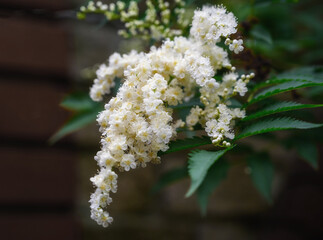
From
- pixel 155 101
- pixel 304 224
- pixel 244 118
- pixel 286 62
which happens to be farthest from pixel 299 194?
pixel 155 101

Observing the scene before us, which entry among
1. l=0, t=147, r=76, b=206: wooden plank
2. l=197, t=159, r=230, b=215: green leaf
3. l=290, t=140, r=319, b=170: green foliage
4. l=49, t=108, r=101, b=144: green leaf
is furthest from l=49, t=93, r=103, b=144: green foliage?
l=290, t=140, r=319, b=170: green foliage

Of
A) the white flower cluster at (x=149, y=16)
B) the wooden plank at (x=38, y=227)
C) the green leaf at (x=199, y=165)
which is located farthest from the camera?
the wooden plank at (x=38, y=227)

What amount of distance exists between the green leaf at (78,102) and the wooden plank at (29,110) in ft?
1.51

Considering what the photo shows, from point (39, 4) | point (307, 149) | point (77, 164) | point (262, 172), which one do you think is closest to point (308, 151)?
point (307, 149)

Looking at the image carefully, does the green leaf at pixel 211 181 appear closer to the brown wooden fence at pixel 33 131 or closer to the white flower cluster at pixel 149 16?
the white flower cluster at pixel 149 16

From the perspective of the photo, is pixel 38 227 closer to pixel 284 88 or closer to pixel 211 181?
pixel 211 181

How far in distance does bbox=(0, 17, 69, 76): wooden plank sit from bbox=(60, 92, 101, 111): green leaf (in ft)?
1.63

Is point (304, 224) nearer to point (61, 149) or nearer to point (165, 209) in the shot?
point (165, 209)

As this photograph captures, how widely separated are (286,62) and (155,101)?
97 cm

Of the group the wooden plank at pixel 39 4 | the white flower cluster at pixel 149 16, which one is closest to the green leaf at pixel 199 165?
the white flower cluster at pixel 149 16

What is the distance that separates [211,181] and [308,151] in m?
0.29

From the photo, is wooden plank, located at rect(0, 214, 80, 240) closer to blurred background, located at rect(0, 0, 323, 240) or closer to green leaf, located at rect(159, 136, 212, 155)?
blurred background, located at rect(0, 0, 323, 240)

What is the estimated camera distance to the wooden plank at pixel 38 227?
1.48 meters

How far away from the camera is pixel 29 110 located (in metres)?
1.56
